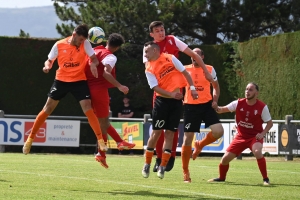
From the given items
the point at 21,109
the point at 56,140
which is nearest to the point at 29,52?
the point at 21,109

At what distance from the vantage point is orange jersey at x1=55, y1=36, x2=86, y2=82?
38.4 feet

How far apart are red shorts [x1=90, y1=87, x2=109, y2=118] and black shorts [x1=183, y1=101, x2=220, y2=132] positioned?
134 centimetres

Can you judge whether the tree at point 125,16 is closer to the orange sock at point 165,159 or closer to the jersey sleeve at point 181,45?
the jersey sleeve at point 181,45

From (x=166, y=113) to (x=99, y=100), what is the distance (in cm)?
131

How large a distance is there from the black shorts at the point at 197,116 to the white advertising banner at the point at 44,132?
11748 millimetres

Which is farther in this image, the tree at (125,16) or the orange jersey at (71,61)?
the tree at (125,16)

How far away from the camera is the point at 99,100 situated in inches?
489

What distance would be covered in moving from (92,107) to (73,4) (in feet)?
69.0

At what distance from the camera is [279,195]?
10266 mm

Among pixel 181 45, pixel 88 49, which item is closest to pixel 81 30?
pixel 88 49

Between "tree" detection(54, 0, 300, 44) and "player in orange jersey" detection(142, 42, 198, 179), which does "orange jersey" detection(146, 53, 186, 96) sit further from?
"tree" detection(54, 0, 300, 44)

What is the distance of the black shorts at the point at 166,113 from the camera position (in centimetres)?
1162

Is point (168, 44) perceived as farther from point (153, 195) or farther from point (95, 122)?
point (153, 195)

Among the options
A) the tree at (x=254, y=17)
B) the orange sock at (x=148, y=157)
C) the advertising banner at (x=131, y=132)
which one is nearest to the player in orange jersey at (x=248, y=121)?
the orange sock at (x=148, y=157)
